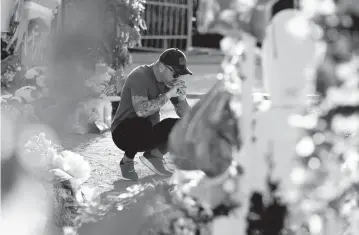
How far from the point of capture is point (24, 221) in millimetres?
2447

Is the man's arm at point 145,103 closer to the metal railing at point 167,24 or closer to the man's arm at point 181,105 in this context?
the man's arm at point 181,105

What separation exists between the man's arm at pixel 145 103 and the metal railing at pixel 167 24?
23.0 feet

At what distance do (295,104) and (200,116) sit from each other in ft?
0.60

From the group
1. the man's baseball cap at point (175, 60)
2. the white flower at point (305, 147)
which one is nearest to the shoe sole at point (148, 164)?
the man's baseball cap at point (175, 60)

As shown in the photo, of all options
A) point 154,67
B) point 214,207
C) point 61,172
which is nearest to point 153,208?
point 214,207

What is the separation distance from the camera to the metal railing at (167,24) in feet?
34.7

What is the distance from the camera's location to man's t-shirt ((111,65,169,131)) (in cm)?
346

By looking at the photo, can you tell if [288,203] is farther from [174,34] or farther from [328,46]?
[174,34]

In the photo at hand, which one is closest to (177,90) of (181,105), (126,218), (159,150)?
(181,105)

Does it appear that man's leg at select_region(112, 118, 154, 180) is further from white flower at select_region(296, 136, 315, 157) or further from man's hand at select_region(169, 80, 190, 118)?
white flower at select_region(296, 136, 315, 157)

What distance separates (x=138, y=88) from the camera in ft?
11.3

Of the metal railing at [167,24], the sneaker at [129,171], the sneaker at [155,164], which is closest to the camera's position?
the sneaker at [129,171]

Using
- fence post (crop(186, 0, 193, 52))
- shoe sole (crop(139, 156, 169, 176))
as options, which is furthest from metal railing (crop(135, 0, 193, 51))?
shoe sole (crop(139, 156, 169, 176))

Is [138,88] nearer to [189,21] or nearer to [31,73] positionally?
[31,73]
